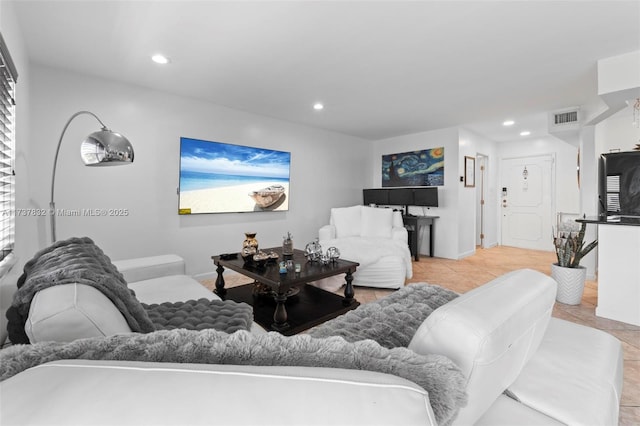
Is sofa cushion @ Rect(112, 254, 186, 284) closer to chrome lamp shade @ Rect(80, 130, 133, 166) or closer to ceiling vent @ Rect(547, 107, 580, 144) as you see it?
chrome lamp shade @ Rect(80, 130, 133, 166)

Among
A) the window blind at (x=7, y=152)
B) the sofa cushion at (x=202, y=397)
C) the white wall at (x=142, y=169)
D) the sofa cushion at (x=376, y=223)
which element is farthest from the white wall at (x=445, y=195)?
the window blind at (x=7, y=152)

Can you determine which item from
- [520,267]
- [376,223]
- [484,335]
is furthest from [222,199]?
[520,267]

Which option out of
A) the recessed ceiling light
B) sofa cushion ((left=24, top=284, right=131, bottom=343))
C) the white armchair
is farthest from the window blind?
the white armchair

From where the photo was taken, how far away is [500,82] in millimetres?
3041

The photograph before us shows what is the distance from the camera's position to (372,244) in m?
3.78

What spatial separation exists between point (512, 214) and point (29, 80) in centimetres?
792

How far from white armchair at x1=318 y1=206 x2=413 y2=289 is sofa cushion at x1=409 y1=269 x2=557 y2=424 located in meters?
2.51

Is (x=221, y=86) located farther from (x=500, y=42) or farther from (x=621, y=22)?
(x=621, y=22)

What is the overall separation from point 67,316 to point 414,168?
214 inches

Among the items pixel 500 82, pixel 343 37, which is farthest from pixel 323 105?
pixel 500 82

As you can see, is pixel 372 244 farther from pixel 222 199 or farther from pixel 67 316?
pixel 67 316

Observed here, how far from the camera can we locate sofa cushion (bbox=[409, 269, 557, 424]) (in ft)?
2.07

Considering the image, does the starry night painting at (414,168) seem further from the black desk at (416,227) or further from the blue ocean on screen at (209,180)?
the blue ocean on screen at (209,180)

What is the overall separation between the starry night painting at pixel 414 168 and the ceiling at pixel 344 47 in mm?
1590
